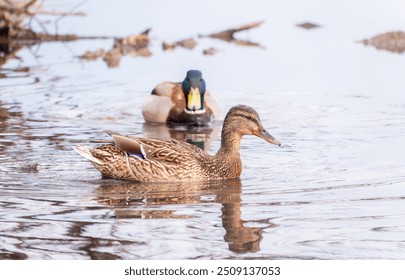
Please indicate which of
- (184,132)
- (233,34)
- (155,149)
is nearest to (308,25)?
(233,34)

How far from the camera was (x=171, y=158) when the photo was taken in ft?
36.2

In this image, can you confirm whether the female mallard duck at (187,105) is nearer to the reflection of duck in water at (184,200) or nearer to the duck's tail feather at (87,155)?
the duck's tail feather at (87,155)

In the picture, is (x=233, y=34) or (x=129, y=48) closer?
(x=129, y=48)

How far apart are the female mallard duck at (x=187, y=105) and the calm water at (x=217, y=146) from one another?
14.4 inches

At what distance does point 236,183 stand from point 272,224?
1.92 metres

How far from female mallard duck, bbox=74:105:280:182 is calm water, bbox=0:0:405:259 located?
0.18m

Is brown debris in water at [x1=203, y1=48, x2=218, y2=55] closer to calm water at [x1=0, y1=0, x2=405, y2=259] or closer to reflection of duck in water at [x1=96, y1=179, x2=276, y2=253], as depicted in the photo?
calm water at [x1=0, y1=0, x2=405, y2=259]

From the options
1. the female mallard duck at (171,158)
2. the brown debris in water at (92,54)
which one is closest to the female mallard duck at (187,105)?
the female mallard duck at (171,158)

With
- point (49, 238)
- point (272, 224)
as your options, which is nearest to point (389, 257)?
point (272, 224)

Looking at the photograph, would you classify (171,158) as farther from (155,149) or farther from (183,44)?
(183,44)

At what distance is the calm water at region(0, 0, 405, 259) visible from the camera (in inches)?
340

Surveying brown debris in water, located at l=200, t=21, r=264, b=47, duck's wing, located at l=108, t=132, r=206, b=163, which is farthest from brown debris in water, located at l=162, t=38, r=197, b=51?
duck's wing, located at l=108, t=132, r=206, b=163

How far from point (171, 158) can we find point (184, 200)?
102 centimetres

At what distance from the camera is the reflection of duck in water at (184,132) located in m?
14.3
